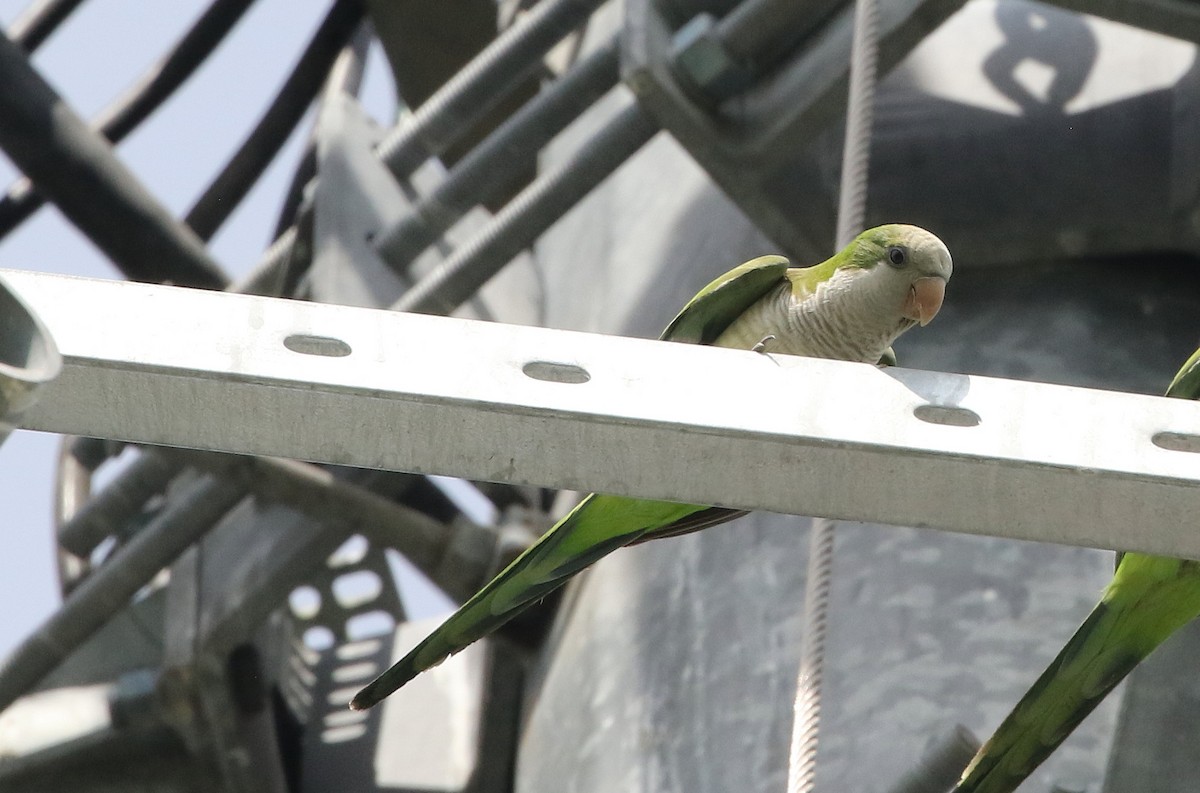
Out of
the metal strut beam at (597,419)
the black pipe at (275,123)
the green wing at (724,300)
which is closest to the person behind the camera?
the metal strut beam at (597,419)

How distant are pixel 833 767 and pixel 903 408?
6.68 ft

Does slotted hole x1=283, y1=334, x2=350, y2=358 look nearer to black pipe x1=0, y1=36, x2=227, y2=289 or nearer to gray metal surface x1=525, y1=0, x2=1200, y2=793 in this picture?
gray metal surface x1=525, y1=0, x2=1200, y2=793

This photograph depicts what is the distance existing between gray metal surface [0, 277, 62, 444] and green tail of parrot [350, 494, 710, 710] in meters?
0.81

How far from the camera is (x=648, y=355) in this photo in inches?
70.4

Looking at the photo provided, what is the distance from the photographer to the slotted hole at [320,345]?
5.69ft

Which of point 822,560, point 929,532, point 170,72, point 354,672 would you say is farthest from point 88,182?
point 822,560

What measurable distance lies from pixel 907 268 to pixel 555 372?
1331 mm

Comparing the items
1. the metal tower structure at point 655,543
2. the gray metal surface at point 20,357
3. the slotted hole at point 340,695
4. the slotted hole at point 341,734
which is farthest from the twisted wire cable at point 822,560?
the slotted hole at point 340,695

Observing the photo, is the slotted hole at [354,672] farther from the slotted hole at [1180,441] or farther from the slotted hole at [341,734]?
the slotted hole at [1180,441]

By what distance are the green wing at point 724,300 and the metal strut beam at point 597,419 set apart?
1.38m

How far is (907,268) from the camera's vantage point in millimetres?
2969

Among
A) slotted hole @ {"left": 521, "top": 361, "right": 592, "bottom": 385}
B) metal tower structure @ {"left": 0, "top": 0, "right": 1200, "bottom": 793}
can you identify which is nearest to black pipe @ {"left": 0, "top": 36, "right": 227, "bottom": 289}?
metal tower structure @ {"left": 0, "top": 0, "right": 1200, "bottom": 793}

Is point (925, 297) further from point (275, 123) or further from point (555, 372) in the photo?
point (275, 123)

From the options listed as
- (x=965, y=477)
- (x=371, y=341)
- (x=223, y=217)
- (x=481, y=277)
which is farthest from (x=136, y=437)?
(x=223, y=217)
